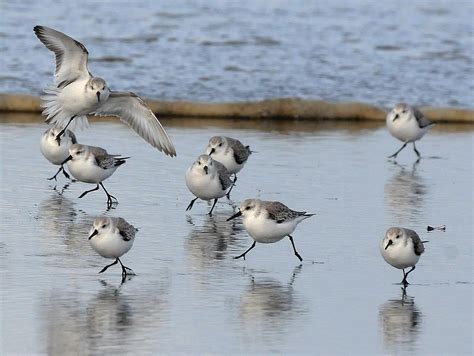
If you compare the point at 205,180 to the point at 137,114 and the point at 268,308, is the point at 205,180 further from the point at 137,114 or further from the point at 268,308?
the point at 268,308

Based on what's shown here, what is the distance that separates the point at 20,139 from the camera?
13195 mm

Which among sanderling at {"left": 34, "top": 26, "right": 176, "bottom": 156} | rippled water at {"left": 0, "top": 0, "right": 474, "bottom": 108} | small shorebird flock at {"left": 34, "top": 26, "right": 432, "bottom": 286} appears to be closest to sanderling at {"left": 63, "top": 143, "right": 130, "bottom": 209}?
small shorebird flock at {"left": 34, "top": 26, "right": 432, "bottom": 286}

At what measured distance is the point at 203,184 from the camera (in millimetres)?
10086

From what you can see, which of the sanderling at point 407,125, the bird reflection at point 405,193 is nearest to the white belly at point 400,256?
the bird reflection at point 405,193

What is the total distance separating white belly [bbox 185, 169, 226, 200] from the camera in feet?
33.1

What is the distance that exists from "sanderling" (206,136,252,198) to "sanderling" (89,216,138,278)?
3.16 meters

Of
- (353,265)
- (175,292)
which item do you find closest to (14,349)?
(175,292)

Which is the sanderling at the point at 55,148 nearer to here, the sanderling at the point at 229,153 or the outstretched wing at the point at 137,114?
the outstretched wing at the point at 137,114

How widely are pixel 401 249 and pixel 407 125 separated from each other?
5.62 m

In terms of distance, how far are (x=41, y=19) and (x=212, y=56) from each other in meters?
4.70

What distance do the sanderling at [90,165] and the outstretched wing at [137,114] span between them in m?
0.84

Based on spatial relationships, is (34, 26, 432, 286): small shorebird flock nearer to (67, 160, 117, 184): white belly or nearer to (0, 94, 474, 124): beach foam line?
(67, 160, 117, 184): white belly

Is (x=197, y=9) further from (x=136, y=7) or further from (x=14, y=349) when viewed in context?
(x=14, y=349)

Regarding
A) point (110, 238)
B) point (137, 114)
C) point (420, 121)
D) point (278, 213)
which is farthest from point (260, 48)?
point (110, 238)
